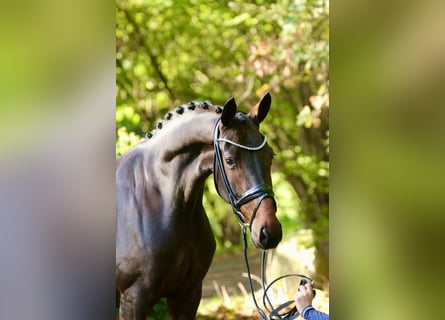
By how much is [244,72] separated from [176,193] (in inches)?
29.6

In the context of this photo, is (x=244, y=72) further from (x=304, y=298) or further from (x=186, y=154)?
(x=304, y=298)

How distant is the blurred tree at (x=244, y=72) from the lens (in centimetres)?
251

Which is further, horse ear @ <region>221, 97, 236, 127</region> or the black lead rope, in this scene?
the black lead rope

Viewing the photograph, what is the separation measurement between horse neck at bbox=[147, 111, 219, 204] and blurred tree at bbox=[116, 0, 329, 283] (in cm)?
23

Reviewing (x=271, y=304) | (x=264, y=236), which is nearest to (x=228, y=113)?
(x=264, y=236)

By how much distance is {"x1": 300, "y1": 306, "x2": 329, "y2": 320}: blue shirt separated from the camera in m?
1.96

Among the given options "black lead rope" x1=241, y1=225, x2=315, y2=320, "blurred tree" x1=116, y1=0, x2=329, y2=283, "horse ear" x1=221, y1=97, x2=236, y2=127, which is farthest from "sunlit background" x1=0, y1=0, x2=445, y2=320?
"blurred tree" x1=116, y1=0, x2=329, y2=283

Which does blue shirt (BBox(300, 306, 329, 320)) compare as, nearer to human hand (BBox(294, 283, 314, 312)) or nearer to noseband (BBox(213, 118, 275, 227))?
human hand (BBox(294, 283, 314, 312))

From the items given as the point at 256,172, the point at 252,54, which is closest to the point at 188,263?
the point at 256,172

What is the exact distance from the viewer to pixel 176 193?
87.4 inches

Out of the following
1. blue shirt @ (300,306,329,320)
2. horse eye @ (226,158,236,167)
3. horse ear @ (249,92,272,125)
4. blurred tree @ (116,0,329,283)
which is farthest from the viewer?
blurred tree @ (116,0,329,283)
